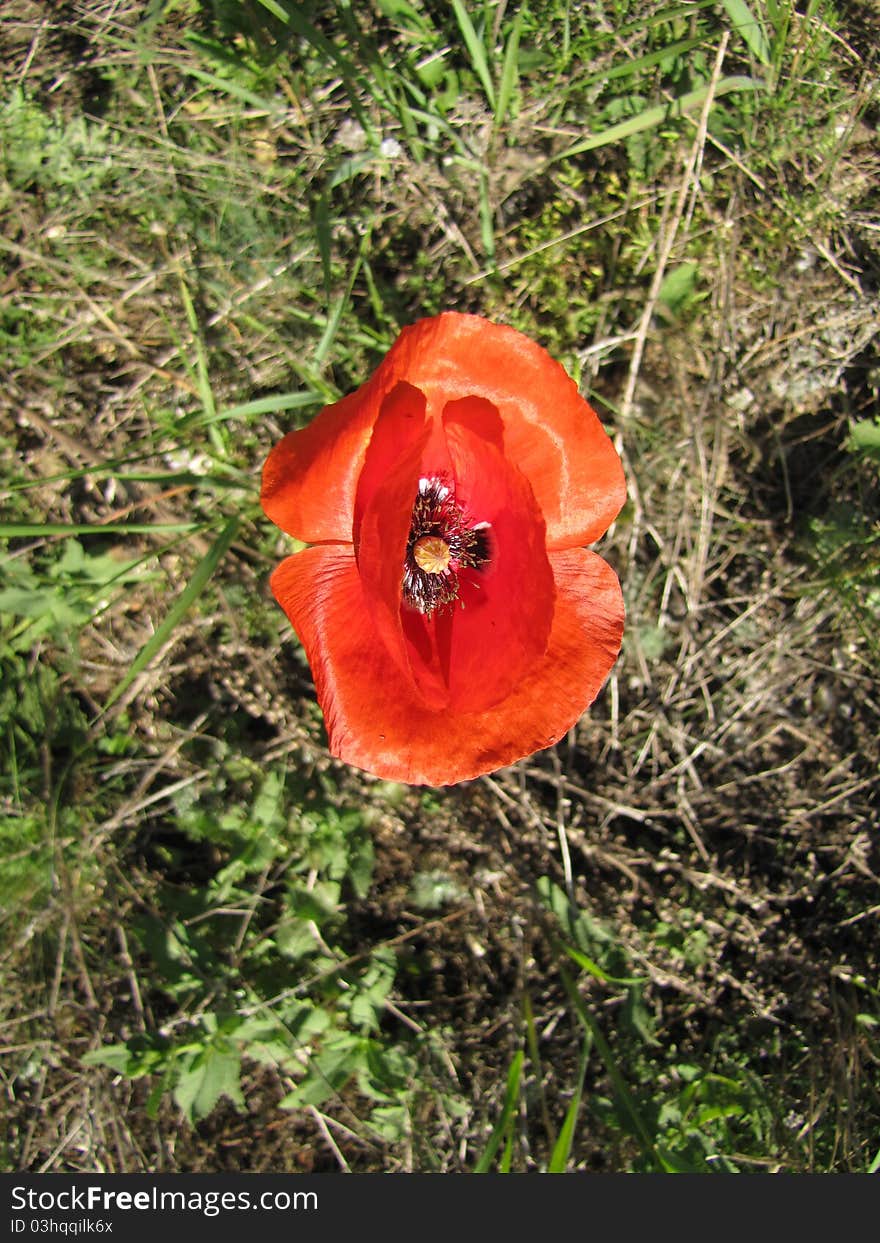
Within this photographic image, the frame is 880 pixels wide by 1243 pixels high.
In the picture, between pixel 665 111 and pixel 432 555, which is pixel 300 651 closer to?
pixel 432 555

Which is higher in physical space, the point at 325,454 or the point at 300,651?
the point at 325,454

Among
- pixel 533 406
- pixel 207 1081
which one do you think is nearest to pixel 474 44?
pixel 533 406

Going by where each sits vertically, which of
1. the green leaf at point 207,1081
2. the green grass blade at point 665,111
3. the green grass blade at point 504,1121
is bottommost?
the green leaf at point 207,1081

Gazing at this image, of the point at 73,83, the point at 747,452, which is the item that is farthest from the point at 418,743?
the point at 73,83

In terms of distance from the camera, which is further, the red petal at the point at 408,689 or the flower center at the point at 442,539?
the flower center at the point at 442,539

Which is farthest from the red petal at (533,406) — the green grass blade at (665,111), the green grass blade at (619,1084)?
the green grass blade at (619,1084)

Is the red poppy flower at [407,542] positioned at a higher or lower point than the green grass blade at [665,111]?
lower

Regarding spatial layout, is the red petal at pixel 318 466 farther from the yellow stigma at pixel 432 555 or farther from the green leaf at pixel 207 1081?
the green leaf at pixel 207 1081

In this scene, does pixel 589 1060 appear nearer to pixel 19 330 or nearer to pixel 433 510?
pixel 433 510
